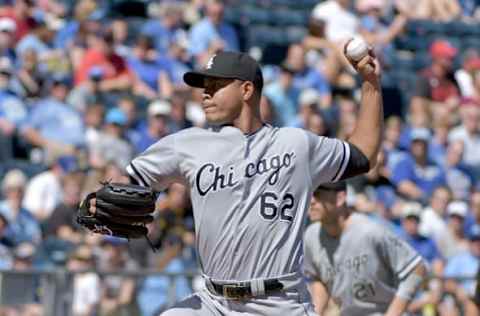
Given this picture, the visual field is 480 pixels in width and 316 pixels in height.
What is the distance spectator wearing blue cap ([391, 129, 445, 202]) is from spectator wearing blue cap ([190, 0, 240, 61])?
2512 mm

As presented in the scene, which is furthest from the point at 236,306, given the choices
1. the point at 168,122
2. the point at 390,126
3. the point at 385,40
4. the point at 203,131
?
the point at 385,40

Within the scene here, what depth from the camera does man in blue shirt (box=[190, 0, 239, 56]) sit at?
16125 millimetres

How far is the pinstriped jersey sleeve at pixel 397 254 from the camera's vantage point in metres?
8.34

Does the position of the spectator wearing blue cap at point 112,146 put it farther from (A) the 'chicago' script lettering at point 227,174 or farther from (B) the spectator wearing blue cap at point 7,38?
(A) the 'chicago' script lettering at point 227,174

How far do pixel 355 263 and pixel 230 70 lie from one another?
2.34 m

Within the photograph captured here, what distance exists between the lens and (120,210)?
618 cm

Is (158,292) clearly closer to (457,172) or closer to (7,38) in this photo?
(7,38)

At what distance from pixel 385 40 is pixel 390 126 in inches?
96.8

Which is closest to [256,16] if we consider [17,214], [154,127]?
[154,127]

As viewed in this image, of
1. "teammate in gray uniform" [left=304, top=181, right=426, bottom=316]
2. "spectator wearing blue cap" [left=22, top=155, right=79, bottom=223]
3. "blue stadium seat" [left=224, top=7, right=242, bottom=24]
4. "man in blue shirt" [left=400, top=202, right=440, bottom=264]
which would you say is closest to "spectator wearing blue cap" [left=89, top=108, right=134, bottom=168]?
"spectator wearing blue cap" [left=22, top=155, right=79, bottom=223]

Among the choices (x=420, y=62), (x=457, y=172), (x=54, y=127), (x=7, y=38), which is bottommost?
(x=457, y=172)

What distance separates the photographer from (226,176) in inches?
247

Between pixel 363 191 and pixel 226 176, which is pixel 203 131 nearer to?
pixel 226 176

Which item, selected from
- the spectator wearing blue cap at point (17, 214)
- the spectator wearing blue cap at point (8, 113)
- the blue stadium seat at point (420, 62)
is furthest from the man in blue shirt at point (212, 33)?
the spectator wearing blue cap at point (17, 214)
